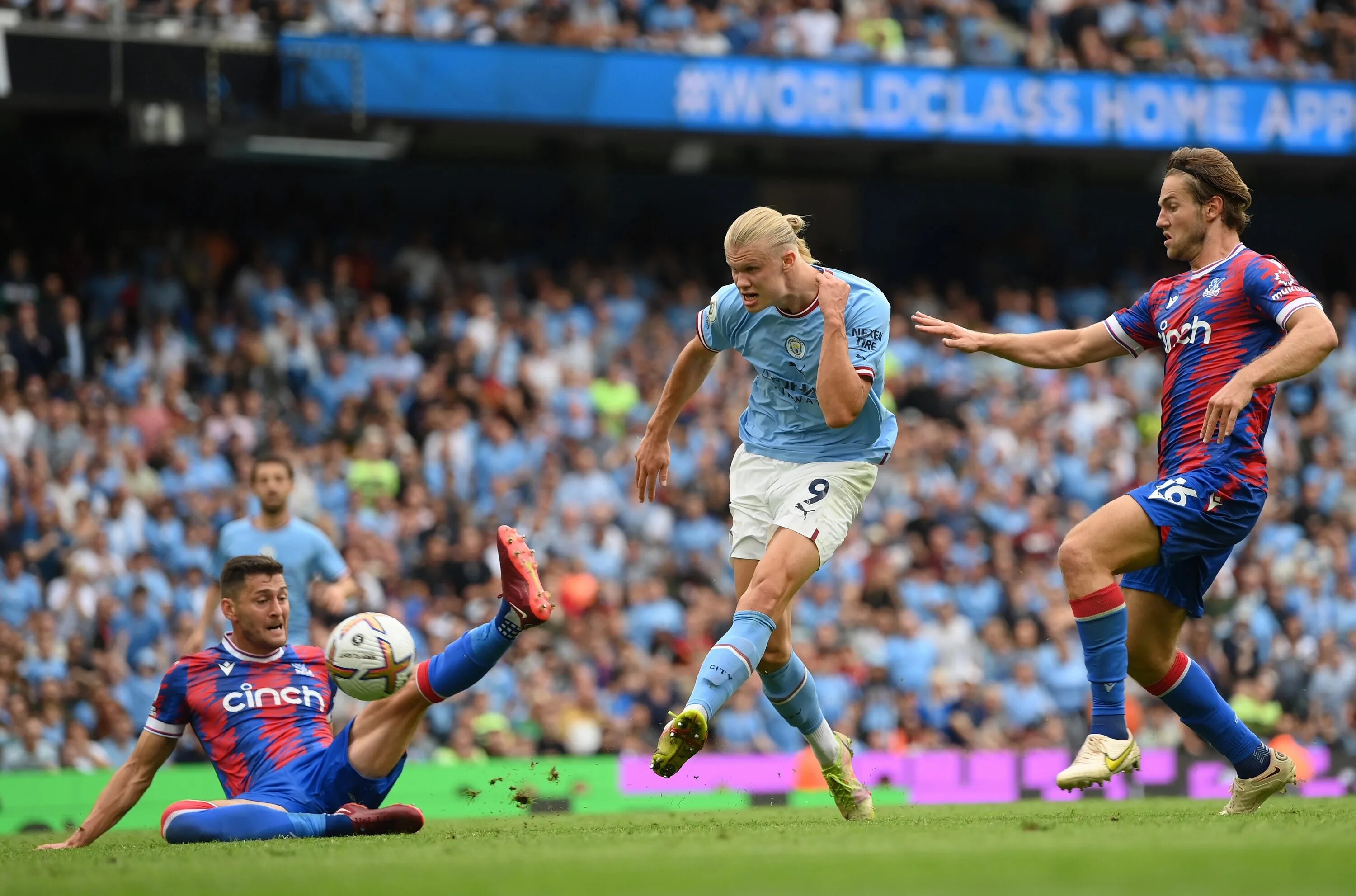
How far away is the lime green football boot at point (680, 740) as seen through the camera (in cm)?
638

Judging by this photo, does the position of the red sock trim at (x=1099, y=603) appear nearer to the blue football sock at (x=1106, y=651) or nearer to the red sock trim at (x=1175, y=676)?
the blue football sock at (x=1106, y=651)

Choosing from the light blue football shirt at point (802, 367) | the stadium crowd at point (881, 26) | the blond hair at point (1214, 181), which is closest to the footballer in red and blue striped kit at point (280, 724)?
the light blue football shirt at point (802, 367)

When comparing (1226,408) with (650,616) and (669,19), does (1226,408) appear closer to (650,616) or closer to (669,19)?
(650,616)

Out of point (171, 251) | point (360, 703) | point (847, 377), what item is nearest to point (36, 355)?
point (171, 251)

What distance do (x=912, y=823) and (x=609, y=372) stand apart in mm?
11496

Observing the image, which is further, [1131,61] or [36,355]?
[1131,61]

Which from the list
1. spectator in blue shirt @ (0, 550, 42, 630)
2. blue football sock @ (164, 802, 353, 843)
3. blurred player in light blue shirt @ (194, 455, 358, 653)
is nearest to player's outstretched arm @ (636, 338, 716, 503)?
blue football sock @ (164, 802, 353, 843)

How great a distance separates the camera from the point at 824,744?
7.72 metres

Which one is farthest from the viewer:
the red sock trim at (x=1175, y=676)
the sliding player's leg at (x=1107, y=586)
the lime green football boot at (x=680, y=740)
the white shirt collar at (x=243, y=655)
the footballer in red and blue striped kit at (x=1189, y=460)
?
the white shirt collar at (x=243, y=655)

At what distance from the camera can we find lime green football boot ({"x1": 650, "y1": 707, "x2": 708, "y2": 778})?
6375mm

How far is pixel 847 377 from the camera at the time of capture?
23.0 feet

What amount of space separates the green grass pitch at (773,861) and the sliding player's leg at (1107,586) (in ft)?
1.47

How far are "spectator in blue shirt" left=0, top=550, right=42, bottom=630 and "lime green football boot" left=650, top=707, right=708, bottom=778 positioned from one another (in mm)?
9205

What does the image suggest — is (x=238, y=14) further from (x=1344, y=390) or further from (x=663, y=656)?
(x=1344, y=390)
